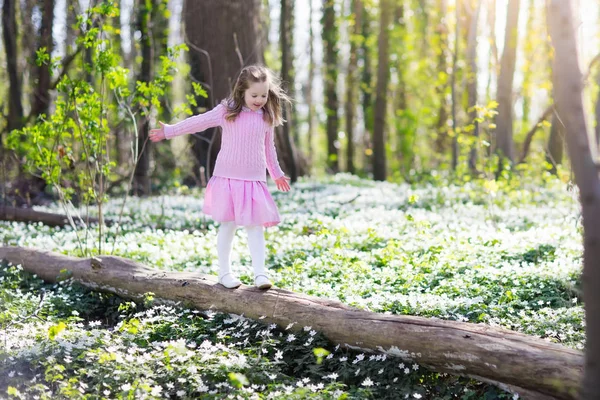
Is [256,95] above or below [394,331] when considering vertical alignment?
above

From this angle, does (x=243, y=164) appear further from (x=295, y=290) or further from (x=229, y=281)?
(x=295, y=290)

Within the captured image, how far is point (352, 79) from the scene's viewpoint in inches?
1098

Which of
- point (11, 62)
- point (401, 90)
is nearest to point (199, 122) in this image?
point (11, 62)

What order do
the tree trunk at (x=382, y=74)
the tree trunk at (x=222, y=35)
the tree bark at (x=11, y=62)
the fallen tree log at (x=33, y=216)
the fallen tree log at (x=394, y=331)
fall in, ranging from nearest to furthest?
1. the fallen tree log at (x=394, y=331)
2. the fallen tree log at (x=33, y=216)
3. the tree trunk at (x=222, y=35)
4. the tree bark at (x=11, y=62)
5. the tree trunk at (x=382, y=74)

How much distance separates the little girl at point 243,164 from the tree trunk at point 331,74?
20.2 metres

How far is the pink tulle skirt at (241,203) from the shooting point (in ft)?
18.0

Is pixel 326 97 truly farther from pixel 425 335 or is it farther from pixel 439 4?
pixel 425 335

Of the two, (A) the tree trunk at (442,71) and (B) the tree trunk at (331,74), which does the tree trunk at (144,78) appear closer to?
(B) the tree trunk at (331,74)

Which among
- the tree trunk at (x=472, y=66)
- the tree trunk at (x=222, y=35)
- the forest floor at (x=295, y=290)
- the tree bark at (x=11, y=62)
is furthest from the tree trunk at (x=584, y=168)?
the tree bark at (x=11, y=62)

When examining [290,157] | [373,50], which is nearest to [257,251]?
[290,157]

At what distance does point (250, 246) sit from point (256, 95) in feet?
4.27

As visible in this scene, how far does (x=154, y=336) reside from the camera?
5.13 m

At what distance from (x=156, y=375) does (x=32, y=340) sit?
1339 mm

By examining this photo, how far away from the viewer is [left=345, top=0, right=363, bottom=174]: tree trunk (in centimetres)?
2583
